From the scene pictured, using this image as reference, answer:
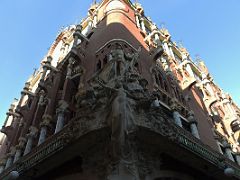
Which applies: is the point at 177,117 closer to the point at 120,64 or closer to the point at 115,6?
A: the point at 120,64

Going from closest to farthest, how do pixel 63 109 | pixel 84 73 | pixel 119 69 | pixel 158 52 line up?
pixel 119 69 < pixel 63 109 < pixel 84 73 < pixel 158 52

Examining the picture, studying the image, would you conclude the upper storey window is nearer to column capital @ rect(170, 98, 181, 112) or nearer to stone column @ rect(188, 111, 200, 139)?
column capital @ rect(170, 98, 181, 112)

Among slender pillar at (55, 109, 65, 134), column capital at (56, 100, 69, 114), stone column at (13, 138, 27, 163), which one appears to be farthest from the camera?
stone column at (13, 138, 27, 163)

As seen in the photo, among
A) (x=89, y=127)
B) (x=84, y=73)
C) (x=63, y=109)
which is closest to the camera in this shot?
(x=89, y=127)

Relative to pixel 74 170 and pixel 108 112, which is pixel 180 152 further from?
pixel 74 170

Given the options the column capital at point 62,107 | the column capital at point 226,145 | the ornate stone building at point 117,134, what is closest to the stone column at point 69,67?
the ornate stone building at point 117,134

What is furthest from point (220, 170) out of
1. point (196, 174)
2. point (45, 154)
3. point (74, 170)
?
point (45, 154)

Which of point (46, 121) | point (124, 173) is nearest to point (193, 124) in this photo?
point (46, 121)

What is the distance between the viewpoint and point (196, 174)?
11461 mm

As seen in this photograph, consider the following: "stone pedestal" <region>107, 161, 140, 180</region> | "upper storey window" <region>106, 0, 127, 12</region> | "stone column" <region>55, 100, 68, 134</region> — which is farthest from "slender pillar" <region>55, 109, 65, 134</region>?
"upper storey window" <region>106, 0, 127, 12</region>

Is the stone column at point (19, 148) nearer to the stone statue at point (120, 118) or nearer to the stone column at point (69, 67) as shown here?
the stone column at point (69, 67)

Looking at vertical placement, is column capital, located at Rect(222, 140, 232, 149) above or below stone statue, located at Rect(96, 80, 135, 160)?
above

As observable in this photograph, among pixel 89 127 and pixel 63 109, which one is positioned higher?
pixel 63 109

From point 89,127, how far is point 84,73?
6.32 metres
